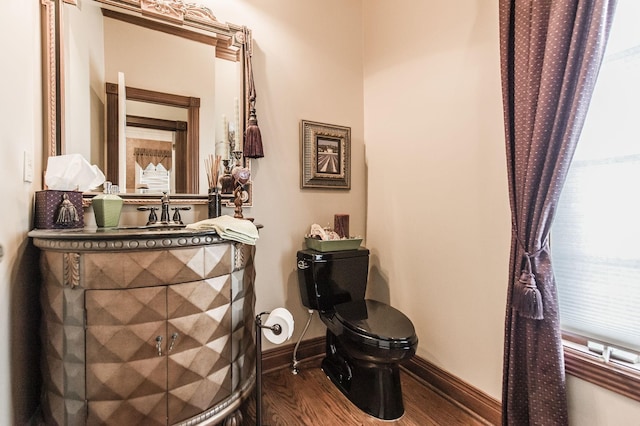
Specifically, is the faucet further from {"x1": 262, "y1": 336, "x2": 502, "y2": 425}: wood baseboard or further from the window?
the window

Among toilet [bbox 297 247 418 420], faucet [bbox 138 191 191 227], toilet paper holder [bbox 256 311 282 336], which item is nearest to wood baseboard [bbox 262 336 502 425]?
toilet [bbox 297 247 418 420]

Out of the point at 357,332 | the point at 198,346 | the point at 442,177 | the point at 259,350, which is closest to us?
the point at 198,346

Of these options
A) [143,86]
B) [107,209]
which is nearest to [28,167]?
[107,209]

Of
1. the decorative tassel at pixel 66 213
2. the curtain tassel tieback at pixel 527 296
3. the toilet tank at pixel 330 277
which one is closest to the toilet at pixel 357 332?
the toilet tank at pixel 330 277

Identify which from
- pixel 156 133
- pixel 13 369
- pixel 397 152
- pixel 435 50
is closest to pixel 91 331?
pixel 13 369

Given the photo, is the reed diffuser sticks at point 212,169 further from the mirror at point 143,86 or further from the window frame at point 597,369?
the window frame at point 597,369

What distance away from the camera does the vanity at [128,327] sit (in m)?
1.11

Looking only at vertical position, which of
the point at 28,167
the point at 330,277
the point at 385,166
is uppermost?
the point at 385,166

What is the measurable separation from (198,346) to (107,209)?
0.78 m

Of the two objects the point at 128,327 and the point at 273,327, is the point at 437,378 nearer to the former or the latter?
the point at 273,327

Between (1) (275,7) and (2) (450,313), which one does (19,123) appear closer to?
(1) (275,7)

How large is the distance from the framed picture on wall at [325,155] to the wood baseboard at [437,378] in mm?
1141

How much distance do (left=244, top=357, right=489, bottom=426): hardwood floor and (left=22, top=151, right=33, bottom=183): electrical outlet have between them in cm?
152

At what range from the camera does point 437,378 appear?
1.76m
